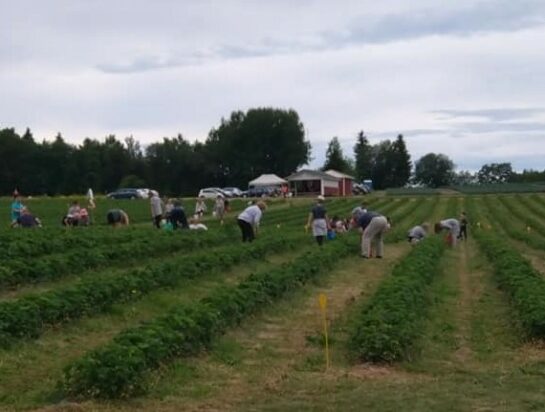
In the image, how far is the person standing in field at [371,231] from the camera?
25.7 m

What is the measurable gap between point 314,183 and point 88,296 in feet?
325

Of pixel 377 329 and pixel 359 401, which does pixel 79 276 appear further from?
pixel 359 401

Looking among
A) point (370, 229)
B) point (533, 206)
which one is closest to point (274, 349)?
point (370, 229)

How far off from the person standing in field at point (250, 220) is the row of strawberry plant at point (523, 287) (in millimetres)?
7354

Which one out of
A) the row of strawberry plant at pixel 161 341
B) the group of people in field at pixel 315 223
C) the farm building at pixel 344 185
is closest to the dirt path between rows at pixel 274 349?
the row of strawberry plant at pixel 161 341

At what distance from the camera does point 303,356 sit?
456 inches

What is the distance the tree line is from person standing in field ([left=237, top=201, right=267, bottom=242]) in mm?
100709

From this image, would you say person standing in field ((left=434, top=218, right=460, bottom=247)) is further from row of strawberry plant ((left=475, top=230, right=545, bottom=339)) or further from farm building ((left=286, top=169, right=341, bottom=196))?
farm building ((left=286, top=169, right=341, bottom=196))

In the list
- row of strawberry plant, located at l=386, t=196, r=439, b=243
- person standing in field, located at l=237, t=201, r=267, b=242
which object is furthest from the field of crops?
row of strawberry plant, located at l=386, t=196, r=439, b=243

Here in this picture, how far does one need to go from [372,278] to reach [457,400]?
12.7 m

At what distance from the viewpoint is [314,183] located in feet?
368

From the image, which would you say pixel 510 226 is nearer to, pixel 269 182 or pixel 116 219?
pixel 116 219

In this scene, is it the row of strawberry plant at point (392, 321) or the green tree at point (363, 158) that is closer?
the row of strawberry plant at point (392, 321)

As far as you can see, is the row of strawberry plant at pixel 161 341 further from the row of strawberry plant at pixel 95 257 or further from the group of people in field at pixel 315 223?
the group of people in field at pixel 315 223
